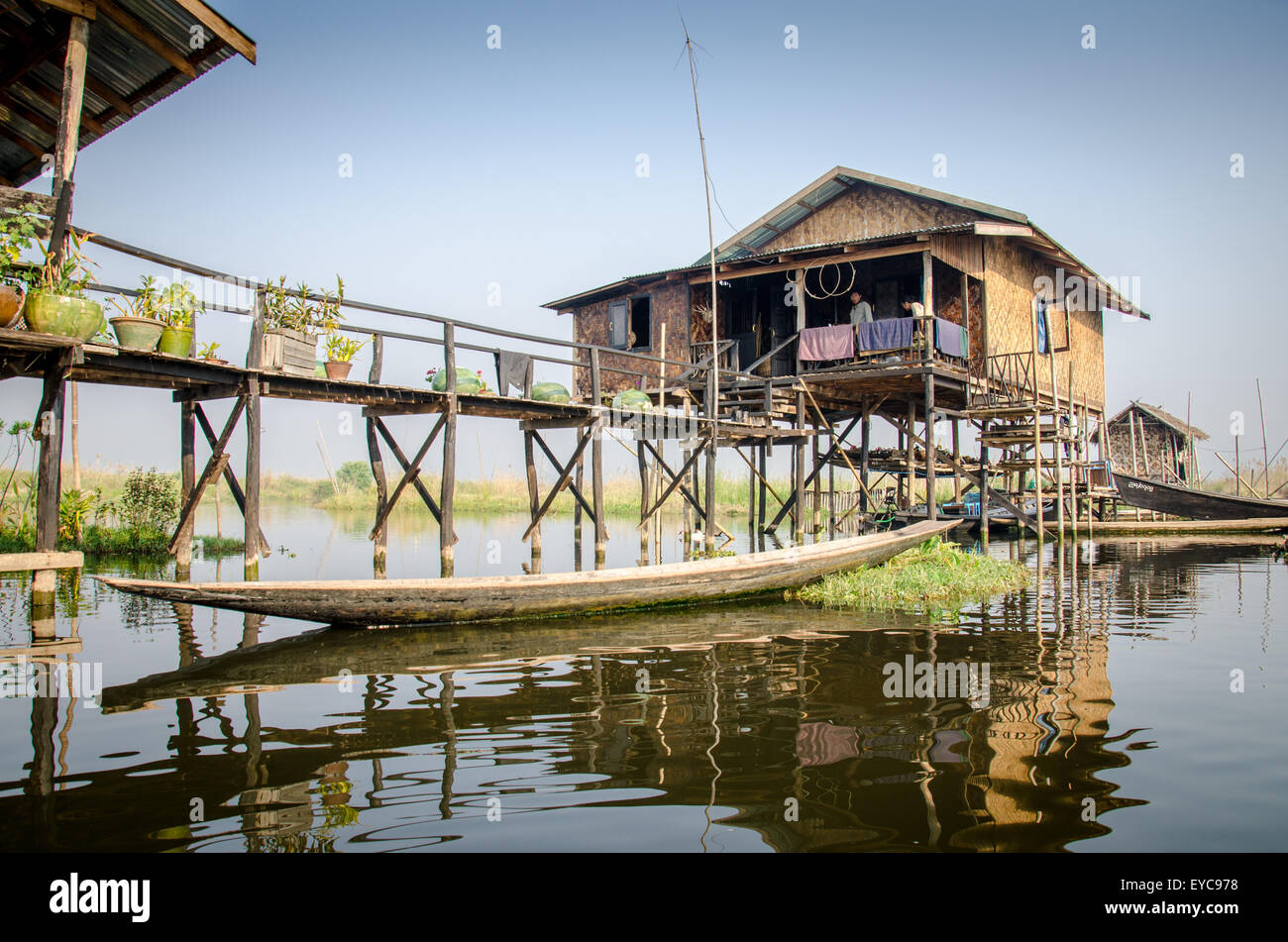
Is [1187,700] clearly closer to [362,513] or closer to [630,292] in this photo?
[630,292]

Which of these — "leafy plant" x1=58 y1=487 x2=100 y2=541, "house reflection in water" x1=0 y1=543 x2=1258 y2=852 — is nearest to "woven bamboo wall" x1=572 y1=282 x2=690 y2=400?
"leafy plant" x1=58 y1=487 x2=100 y2=541

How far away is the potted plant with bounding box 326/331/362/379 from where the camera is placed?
9.66 meters

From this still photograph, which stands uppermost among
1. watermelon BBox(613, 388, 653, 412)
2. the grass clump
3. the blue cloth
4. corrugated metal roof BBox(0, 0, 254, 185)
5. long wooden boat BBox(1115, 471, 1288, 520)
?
corrugated metal roof BBox(0, 0, 254, 185)

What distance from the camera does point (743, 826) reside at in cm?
386

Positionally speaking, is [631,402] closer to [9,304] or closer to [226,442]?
[226,442]

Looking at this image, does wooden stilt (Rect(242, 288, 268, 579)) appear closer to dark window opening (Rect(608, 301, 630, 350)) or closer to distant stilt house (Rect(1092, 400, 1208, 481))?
dark window opening (Rect(608, 301, 630, 350))

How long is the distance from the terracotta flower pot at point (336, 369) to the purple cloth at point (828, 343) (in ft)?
32.7

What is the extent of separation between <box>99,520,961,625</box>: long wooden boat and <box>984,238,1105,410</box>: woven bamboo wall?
27.4ft

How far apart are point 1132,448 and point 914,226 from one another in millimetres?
19186

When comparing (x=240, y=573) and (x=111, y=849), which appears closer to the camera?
(x=111, y=849)

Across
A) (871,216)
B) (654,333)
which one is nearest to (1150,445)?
(871,216)
